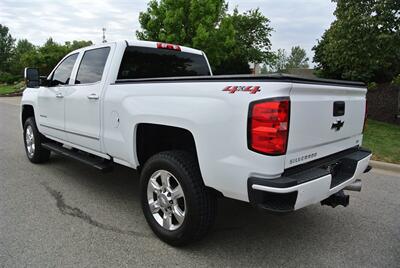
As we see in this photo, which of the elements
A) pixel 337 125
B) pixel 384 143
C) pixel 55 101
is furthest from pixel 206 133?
pixel 384 143

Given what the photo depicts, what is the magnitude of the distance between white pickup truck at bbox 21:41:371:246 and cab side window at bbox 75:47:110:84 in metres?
0.02

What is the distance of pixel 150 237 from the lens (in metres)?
3.48

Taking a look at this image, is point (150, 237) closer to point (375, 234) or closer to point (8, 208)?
point (8, 208)

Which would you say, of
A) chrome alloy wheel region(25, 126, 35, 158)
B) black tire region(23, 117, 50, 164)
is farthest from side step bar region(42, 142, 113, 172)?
chrome alloy wheel region(25, 126, 35, 158)

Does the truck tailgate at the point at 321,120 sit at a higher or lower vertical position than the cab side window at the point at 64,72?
lower

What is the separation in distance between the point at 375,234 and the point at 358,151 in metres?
0.85

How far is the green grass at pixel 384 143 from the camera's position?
22.7ft

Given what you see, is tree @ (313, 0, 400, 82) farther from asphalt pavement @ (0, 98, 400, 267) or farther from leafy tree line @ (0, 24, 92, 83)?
leafy tree line @ (0, 24, 92, 83)

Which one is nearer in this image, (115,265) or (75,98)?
(115,265)

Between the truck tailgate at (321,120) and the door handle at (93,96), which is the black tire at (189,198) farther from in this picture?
the door handle at (93,96)

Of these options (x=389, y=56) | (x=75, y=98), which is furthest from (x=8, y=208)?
(x=389, y=56)

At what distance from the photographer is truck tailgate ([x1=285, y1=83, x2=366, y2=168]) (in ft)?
8.79

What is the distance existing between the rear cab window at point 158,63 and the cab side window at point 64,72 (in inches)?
46.6

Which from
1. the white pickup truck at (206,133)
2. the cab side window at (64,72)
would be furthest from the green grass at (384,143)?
the cab side window at (64,72)
